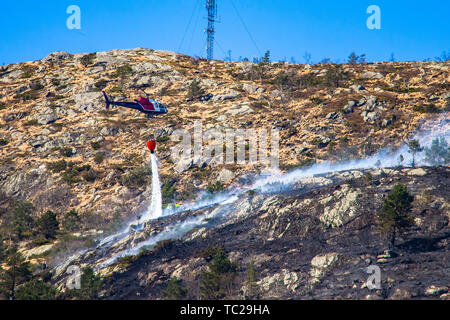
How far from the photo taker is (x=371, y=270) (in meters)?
47.3

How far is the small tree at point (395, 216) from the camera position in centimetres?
5147

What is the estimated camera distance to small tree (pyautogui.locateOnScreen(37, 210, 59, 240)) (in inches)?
2906

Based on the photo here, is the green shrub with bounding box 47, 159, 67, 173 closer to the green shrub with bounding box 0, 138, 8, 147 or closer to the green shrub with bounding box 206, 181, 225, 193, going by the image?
the green shrub with bounding box 0, 138, 8, 147

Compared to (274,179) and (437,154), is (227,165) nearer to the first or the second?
(274,179)

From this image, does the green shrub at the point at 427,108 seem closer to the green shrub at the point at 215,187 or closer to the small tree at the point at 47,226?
the green shrub at the point at 215,187

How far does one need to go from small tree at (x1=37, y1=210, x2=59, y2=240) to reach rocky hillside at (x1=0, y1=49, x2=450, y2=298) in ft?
8.84

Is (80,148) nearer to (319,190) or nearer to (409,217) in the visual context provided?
(319,190)

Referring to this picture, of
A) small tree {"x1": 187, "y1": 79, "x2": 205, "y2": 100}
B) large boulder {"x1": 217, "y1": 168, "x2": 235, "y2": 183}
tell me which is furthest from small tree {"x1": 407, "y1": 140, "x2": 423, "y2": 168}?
small tree {"x1": 187, "y1": 79, "x2": 205, "y2": 100}

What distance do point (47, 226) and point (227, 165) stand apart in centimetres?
3179

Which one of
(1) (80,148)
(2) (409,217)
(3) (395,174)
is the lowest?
(2) (409,217)

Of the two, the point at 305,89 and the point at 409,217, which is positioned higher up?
the point at 305,89

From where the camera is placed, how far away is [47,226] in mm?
74188
